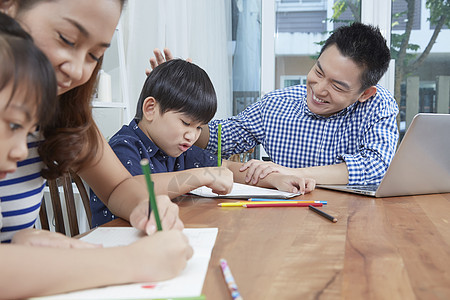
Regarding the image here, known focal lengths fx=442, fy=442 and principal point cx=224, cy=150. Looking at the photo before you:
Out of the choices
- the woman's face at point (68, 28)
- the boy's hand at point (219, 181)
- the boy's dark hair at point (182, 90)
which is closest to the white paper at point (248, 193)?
the boy's hand at point (219, 181)

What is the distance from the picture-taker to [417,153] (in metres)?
1.04

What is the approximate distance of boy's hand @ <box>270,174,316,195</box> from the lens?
114cm

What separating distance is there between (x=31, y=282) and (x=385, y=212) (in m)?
0.71

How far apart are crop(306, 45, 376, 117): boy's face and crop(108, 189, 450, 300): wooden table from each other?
0.57 meters

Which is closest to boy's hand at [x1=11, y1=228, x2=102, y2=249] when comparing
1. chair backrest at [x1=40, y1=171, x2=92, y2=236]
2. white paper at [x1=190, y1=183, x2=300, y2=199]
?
chair backrest at [x1=40, y1=171, x2=92, y2=236]

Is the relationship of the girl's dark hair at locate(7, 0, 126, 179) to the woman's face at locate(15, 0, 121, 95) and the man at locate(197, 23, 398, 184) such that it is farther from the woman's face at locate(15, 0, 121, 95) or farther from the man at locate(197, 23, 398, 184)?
the man at locate(197, 23, 398, 184)

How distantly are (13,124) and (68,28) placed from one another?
19 cm

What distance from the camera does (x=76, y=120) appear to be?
84 cm

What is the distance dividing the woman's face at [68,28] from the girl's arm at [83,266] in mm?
286

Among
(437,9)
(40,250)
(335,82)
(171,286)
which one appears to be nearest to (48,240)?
(40,250)

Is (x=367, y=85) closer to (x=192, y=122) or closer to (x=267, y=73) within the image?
(x=192, y=122)

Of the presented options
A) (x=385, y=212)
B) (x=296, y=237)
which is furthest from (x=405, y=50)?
(x=296, y=237)

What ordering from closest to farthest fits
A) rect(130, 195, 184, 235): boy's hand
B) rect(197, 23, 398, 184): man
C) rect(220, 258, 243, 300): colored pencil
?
1. rect(220, 258, 243, 300): colored pencil
2. rect(130, 195, 184, 235): boy's hand
3. rect(197, 23, 398, 184): man

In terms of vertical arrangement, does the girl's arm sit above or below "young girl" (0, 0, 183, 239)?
below
